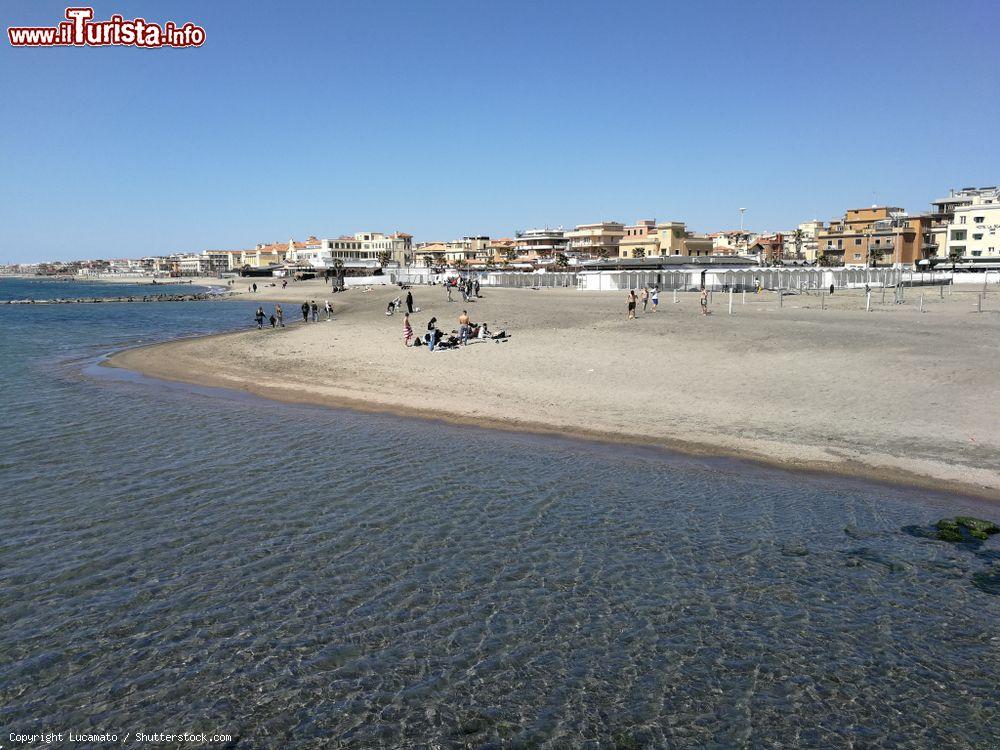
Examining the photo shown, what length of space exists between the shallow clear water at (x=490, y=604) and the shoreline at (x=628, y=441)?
0.45 metres

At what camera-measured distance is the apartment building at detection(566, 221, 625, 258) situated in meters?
141

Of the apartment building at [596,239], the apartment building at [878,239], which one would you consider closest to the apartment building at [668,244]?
the apartment building at [596,239]

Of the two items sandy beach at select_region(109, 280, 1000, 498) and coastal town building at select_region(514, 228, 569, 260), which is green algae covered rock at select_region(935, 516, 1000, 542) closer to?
sandy beach at select_region(109, 280, 1000, 498)

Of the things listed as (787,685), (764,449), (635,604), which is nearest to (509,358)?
(764,449)

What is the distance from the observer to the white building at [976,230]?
90312mm

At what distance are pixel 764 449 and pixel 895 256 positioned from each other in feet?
367

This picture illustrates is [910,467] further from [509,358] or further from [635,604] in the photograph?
[509,358]

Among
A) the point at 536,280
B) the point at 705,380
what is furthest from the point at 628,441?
the point at 536,280

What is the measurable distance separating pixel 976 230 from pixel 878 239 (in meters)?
16.9

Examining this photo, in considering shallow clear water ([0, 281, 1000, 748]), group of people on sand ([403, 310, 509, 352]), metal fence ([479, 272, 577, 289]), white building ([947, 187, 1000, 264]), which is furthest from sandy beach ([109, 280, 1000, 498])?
white building ([947, 187, 1000, 264])

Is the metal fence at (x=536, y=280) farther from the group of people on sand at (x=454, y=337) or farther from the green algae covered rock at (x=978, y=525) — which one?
the green algae covered rock at (x=978, y=525)

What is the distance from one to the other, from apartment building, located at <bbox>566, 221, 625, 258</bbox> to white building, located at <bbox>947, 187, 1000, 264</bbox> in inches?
2367

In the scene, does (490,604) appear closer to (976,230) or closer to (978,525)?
(978,525)

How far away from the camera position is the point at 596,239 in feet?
483
